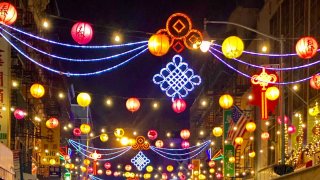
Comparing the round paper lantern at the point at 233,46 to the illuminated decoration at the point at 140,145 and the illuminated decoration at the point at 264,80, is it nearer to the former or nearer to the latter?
the illuminated decoration at the point at 264,80

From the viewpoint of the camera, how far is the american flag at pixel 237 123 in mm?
37438

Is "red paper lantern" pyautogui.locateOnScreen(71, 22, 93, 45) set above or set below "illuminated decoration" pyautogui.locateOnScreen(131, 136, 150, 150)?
above

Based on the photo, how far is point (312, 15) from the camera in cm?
2692

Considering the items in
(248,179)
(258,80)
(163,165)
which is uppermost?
(258,80)

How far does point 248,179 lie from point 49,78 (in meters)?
20.8

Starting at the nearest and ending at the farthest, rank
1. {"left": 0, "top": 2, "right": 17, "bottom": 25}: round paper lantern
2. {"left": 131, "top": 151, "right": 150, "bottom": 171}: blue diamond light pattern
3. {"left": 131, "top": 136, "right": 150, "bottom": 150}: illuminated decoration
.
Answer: {"left": 0, "top": 2, "right": 17, "bottom": 25}: round paper lantern < {"left": 131, "top": 136, "right": 150, "bottom": 150}: illuminated decoration < {"left": 131, "top": 151, "right": 150, "bottom": 171}: blue diamond light pattern

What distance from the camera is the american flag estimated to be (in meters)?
37.4

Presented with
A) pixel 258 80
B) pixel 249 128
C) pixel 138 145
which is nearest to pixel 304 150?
pixel 258 80

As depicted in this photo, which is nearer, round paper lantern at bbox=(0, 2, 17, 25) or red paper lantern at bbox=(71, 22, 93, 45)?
round paper lantern at bbox=(0, 2, 17, 25)

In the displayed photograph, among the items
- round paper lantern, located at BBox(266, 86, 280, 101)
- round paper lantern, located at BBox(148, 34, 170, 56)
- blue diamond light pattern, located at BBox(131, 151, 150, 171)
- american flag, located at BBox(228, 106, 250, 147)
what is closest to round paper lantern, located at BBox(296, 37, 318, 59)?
round paper lantern, located at BBox(148, 34, 170, 56)

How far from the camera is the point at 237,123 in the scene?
38.3m

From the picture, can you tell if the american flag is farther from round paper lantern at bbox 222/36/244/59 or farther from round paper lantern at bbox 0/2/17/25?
round paper lantern at bbox 0/2/17/25

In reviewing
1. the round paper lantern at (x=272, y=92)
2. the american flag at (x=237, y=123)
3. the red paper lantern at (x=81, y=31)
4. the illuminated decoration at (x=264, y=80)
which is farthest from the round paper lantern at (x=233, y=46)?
the american flag at (x=237, y=123)

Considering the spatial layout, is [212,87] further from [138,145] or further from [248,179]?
[248,179]
